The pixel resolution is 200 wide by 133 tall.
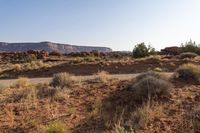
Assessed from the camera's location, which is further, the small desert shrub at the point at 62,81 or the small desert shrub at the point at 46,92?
the small desert shrub at the point at 62,81

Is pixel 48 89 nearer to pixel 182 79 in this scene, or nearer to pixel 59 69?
pixel 182 79

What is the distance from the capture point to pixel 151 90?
14.8 metres

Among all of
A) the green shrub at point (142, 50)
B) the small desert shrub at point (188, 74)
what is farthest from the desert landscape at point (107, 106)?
the green shrub at point (142, 50)

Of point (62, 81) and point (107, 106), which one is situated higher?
point (62, 81)

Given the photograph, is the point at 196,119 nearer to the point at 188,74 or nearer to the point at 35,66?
the point at 188,74

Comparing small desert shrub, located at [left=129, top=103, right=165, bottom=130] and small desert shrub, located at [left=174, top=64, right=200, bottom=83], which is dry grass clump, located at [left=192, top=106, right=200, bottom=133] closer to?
small desert shrub, located at [left=129, top=103, right=165, bottom=130]

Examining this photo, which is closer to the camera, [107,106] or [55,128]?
[55,128]

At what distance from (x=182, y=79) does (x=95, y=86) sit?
4061 millimetres

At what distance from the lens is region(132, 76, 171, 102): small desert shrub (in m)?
14.7

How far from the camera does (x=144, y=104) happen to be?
13.8 meters

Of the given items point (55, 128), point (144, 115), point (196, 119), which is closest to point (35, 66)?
point (144, 115)

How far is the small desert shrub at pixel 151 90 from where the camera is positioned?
14695 millimetres

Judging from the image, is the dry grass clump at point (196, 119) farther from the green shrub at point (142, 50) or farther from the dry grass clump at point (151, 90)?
the green shrub at point (142, 50)

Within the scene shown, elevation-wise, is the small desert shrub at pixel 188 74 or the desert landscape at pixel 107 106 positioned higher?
the small desert shrub at pixel 188 74
